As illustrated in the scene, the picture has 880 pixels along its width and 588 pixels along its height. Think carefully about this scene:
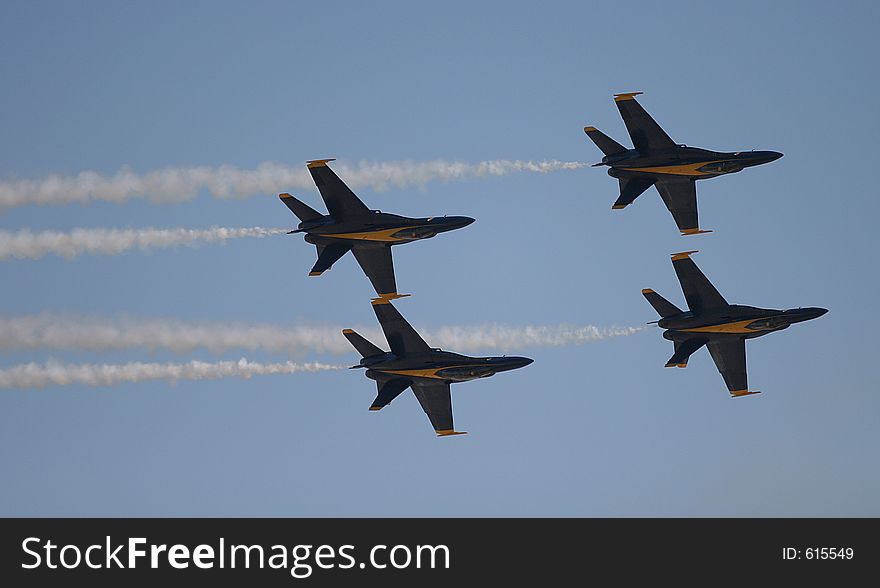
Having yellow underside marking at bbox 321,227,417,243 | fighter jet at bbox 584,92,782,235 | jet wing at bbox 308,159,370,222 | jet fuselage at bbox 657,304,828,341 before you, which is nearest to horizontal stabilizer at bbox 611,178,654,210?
fighter jet at bbox 584,92,782,235

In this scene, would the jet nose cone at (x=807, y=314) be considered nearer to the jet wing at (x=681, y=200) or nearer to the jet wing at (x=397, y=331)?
the jet wing at (x=681, y=200)

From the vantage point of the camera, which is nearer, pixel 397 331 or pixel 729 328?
pixel 397 331

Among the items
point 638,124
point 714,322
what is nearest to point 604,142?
point 638,124

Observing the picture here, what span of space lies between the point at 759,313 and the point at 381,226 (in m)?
22.5

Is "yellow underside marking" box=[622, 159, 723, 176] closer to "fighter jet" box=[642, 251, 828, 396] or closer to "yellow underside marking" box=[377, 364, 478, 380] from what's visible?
"fighter jet" box=[642, 251, 828, 396]

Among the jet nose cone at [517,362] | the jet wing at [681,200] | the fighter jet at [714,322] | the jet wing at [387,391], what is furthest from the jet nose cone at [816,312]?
the jet wing at [387,391]

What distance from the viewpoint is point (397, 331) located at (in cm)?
12850

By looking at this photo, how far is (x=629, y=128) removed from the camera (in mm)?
130500

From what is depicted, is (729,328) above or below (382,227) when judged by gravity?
below

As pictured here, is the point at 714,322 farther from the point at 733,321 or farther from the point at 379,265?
the point at 379,265

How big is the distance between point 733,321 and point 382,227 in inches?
830
